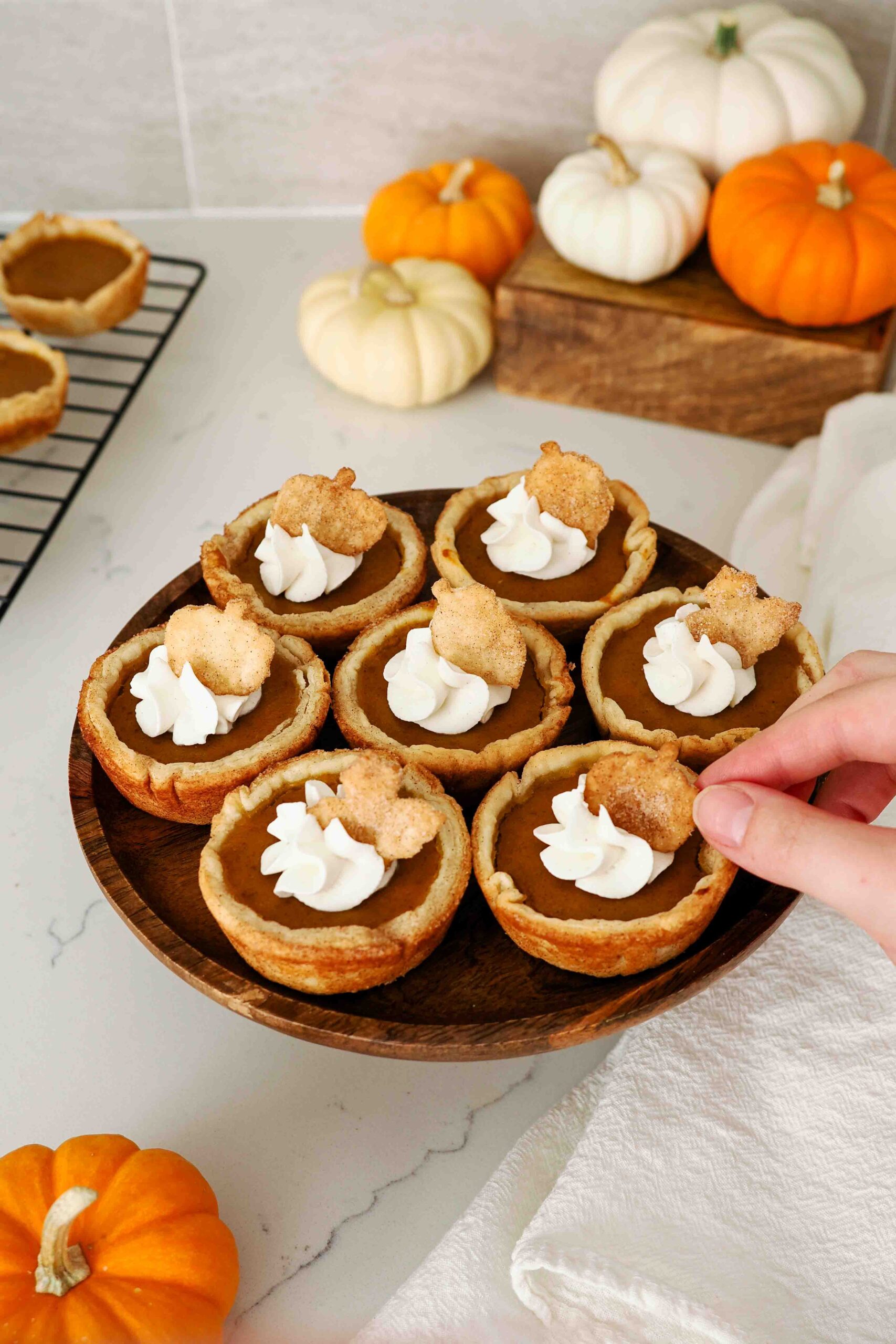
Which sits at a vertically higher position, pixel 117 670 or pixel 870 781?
pixel 117 670

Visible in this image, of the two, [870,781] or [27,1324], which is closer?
[27,1324]

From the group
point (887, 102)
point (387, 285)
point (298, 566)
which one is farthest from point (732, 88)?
point (298, 566)

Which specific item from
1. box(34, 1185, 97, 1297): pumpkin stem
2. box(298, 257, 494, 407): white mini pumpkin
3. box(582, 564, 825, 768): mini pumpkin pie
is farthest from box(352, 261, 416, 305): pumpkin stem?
box(34, 1185, 97, 1297): pumpkin stem

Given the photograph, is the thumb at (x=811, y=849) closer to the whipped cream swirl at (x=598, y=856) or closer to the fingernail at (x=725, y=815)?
the fingernail at (x=725, y=815)

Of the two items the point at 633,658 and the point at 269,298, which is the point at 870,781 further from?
the point at 269,298

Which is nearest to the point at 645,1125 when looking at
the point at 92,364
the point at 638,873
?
the point at 638,873

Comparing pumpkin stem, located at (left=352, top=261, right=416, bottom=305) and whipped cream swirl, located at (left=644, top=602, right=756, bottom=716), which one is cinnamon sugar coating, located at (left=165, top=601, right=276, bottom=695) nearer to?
whipped cream swirl, located at (left=644, top=602, right=756, bottom=716)

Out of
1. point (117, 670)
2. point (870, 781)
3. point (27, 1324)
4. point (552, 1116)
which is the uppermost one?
point (117, 670)
